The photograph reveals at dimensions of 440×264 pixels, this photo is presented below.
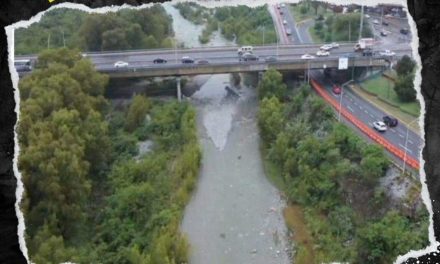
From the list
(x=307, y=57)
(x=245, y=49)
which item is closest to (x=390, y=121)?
(x=307, y=57)

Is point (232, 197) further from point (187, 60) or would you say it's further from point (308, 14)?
point (308, 14)

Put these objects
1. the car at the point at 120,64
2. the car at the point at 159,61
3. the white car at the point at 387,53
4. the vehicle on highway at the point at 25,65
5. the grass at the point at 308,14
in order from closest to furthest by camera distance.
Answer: the vehicle on highway at the point at 25,65 < the white car at the point at 387,53 < the car at the point at 120,64 < the car at the point at 159,61 < the grass at the point at 308,14

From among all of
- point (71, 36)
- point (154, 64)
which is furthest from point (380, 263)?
point (71, 36)

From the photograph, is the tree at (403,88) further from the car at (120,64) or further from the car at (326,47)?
the car at (120,64)

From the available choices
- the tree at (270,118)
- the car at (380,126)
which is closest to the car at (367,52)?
the tree at (270,118)

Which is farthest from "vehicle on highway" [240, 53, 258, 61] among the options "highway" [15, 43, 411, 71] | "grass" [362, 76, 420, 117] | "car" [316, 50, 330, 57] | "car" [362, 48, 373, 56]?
"grass" [362, 76, 420, 117]

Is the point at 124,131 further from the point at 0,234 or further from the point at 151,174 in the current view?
the point at 0,234
